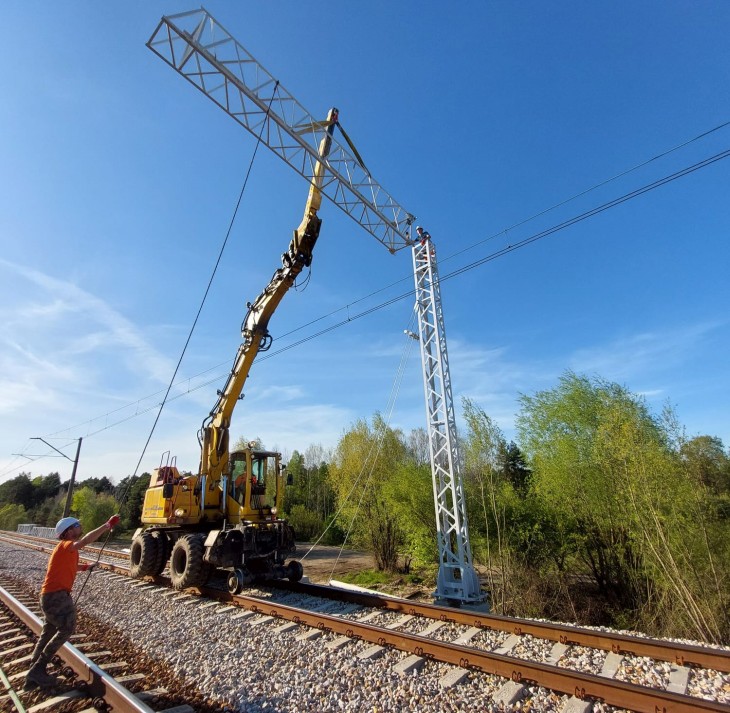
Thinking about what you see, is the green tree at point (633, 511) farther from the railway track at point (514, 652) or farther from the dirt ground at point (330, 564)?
the dirt ground at point (330, 564)

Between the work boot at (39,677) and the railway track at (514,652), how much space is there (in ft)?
8.98

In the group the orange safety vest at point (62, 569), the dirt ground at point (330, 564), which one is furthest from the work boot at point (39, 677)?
the dirt ground at point (330, 564)

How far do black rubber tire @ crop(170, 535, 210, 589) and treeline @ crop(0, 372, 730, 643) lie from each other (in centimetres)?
166

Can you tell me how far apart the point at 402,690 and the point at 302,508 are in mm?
30758

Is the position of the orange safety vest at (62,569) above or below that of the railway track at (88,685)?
above

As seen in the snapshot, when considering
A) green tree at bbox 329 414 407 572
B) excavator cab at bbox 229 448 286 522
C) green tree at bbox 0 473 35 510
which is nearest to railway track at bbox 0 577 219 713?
excavator cab at bbox 229 448 286 522

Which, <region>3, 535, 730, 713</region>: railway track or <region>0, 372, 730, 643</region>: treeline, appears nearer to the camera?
<region>3, 535, 730, 713</region>: railway track

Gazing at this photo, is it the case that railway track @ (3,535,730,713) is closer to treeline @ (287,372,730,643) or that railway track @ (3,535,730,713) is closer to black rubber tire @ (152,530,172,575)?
black rubber tire @ (152,530,172,575)

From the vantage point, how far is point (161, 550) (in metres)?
10.5

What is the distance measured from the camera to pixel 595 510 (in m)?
11.8

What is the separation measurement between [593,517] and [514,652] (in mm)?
8072

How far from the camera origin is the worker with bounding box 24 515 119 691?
14.5ft

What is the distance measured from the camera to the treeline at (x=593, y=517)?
364 inches

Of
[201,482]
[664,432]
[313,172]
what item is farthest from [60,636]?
[664,432]
